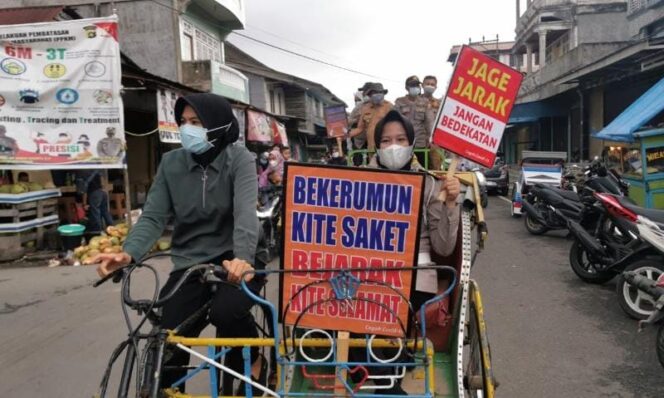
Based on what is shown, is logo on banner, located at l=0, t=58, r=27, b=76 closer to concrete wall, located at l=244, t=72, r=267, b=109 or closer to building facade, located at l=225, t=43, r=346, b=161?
building facade, located at l=225, t=43, r=346, b=161

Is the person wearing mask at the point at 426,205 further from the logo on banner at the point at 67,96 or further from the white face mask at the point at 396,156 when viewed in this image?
the logo on banner at the point at 67,96

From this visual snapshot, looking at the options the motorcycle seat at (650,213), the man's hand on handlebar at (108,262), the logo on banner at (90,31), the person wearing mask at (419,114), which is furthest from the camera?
the logo on banner at (90,31)

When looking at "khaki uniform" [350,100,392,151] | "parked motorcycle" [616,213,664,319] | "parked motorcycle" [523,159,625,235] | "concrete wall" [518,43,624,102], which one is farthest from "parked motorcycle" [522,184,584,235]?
"concrete wall" [518,43,624,102]

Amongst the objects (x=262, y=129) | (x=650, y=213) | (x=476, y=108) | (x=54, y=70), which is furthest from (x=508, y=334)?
(x=262, y=129)

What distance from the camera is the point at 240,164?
271 centimetres

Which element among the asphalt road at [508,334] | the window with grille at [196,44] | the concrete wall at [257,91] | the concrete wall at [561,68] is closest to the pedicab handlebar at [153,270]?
the asphalt road at [508,334]

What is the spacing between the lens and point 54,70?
320 inches

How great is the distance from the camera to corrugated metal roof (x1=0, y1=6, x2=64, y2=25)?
33.2 ft

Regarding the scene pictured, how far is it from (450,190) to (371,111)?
4.99 m

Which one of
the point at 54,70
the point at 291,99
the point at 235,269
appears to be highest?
the point at 291,99

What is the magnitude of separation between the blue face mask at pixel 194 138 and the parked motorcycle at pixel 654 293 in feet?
10.8

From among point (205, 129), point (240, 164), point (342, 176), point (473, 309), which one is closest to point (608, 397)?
point (473, 309)

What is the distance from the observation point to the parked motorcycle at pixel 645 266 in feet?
16.1

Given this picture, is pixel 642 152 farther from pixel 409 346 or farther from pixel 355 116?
pixel 409 346
